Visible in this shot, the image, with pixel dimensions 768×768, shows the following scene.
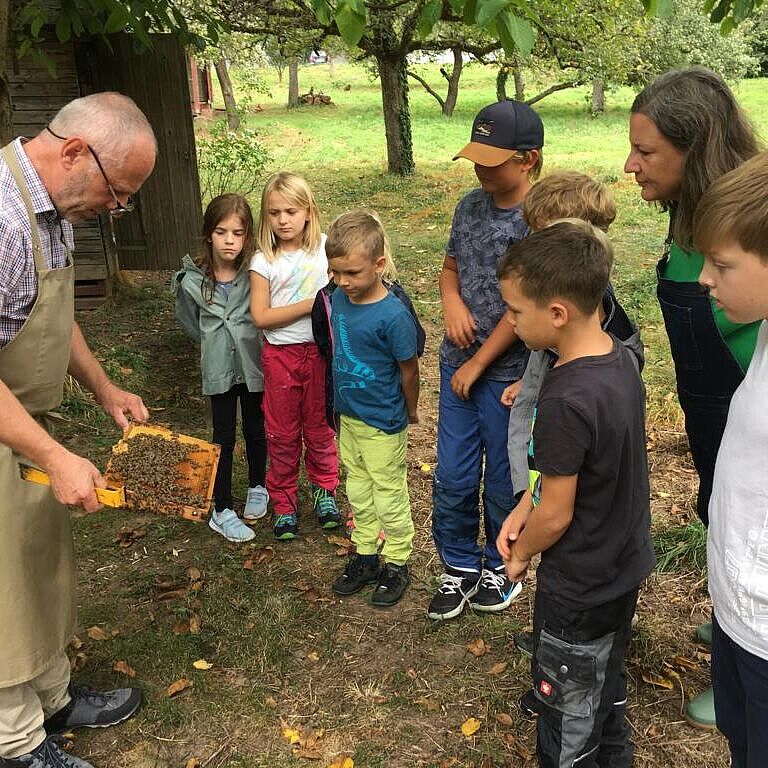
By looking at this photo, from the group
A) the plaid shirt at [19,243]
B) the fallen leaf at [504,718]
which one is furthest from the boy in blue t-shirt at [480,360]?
the plaid shirt at [19,243]

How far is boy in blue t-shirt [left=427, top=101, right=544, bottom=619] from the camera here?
10.0 feet

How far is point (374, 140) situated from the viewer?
Answer: 21.8m

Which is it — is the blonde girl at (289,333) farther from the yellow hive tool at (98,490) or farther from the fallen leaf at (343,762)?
the yellow hive tool at (98,490)

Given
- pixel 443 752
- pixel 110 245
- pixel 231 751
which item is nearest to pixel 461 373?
pixel 443 752

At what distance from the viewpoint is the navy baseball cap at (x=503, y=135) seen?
9.82 ft

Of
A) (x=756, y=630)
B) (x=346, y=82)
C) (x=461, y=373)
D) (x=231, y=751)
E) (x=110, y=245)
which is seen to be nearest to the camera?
(x=756, y=630)

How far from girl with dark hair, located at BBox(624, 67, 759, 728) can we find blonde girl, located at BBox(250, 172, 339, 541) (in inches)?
74.1

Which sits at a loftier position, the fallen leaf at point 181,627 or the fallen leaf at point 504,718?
the fallen leaf at point 181,627

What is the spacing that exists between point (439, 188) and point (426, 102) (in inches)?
744

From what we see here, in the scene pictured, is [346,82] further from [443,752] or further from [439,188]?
[443,752]

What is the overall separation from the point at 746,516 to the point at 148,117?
6.36 meters

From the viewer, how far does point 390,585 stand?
376 cm

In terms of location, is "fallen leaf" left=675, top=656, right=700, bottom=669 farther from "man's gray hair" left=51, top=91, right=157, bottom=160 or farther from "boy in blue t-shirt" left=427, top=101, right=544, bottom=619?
"man's gray hair" left=51, top=91, right=157, bottom=160

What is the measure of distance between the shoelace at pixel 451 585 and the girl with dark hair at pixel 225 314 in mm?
1208
